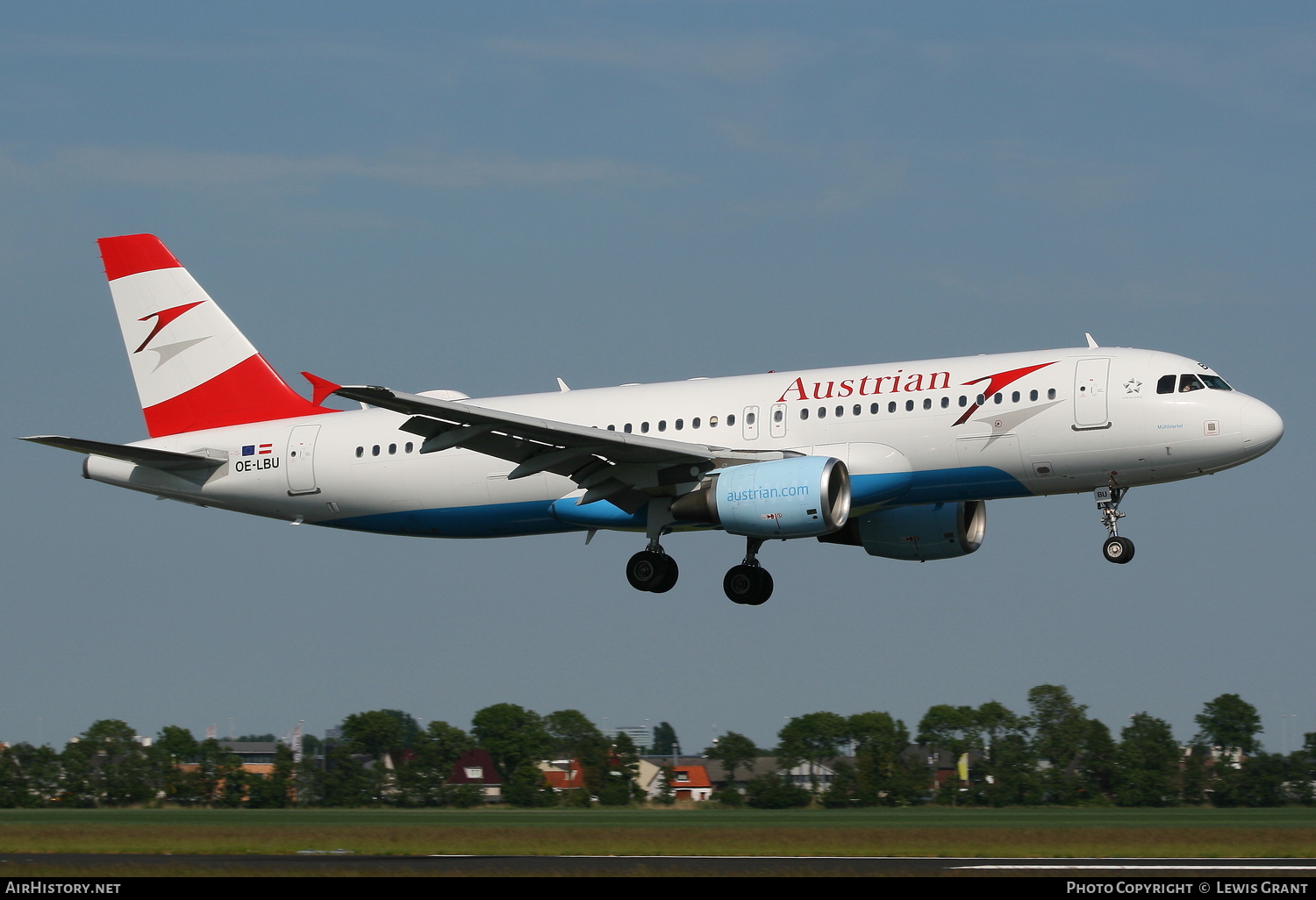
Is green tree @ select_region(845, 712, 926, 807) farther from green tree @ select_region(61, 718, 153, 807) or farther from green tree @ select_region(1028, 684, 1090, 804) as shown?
green tree @ select_region(61, 718, 153, 807)

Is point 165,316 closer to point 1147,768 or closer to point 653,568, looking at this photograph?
point 653,568

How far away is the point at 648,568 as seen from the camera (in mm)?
39781

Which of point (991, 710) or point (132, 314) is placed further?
point (991, 710)

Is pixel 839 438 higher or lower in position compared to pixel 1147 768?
higher

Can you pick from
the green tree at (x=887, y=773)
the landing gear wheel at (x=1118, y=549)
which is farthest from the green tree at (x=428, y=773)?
the landing gear wheel at (x=1118, y=549)

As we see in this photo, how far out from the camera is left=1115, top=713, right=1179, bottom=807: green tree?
65.2 m

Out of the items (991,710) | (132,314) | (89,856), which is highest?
(132,314)

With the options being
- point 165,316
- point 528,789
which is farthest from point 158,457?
point 528,789

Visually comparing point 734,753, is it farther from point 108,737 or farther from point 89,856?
point 89,856

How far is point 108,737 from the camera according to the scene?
213 feet

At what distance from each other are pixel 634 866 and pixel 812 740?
5189 cm

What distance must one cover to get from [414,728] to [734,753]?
17.6 meters

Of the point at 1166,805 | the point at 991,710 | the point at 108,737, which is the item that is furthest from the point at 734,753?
the point at 108,737
